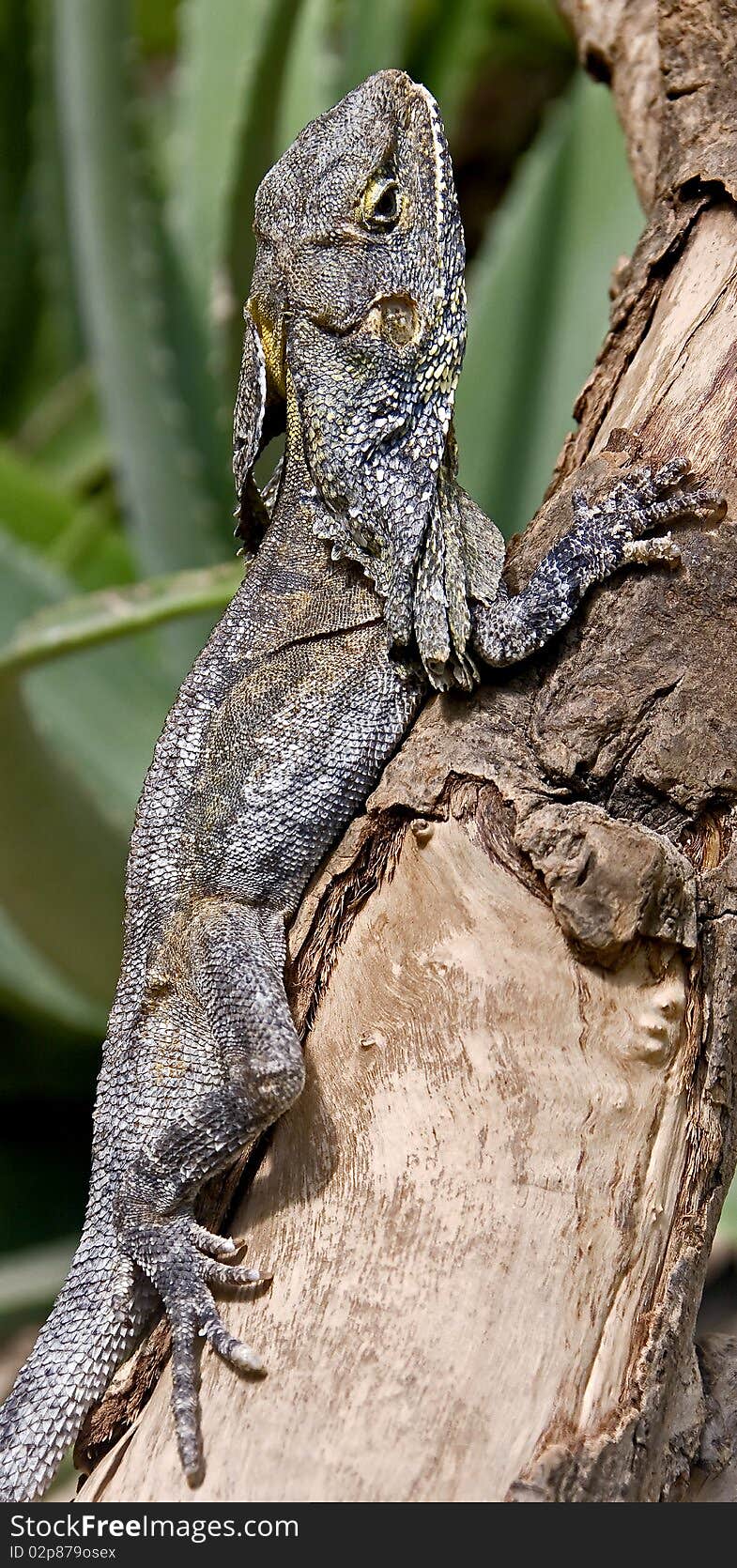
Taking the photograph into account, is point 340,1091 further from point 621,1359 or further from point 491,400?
point 491,400

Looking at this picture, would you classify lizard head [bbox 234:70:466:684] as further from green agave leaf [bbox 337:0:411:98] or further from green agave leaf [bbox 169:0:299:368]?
green agave leaf [bbox 337:0:411:98]

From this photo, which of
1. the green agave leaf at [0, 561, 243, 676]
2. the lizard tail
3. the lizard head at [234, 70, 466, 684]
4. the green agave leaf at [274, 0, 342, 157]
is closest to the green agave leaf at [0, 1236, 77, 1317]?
the lizard tail

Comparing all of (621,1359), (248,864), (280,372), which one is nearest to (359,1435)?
(621,1359)

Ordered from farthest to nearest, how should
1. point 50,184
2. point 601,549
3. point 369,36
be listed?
point 50,184 < point 369,36 < point 601,549

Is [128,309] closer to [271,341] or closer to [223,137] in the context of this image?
[223,137]

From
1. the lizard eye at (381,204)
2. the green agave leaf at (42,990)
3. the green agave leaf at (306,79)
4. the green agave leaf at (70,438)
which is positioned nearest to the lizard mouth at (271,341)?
the lizard eye at (381,204)

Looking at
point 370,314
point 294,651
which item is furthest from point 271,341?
point 294,651
